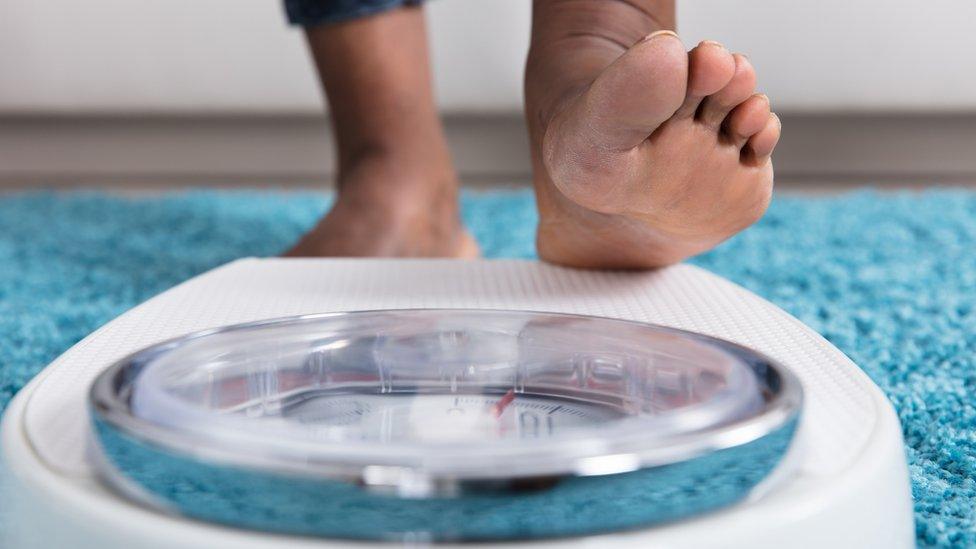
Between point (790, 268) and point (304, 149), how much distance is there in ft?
3.57

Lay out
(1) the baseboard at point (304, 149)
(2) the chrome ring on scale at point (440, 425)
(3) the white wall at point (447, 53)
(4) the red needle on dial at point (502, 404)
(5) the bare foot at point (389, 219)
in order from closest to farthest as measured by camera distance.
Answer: (2) the chrome ring on scale at point (440, 425)
(4) the red needle on dial at point (502, 404)
(5) the bare foot at point (389, 219)
(3) the white wall at point (447, 53)
(1) the baseboard at point (304, 149)

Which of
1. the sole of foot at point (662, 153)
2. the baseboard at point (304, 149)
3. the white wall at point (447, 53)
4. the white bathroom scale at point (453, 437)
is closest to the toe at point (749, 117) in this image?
the sole of foot at point (662, 153)

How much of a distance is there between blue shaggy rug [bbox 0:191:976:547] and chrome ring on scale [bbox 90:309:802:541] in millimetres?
182

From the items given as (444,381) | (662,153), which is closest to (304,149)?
(662,153)

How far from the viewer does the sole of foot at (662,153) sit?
604 millimetres

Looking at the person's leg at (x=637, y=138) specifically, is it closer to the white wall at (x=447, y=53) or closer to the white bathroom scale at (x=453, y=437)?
the white bathroom scale at (x=453, y=437)

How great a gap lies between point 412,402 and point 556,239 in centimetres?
32

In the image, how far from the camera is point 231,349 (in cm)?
52

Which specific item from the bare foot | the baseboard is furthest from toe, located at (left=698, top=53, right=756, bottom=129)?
the baseboard

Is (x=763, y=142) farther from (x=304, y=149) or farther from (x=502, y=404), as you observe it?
(x=304, y=149)

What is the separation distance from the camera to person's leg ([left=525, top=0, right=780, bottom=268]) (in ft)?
1.99

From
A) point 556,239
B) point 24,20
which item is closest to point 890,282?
point 556,239

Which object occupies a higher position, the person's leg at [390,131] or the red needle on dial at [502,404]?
the red needle on dial at [502,404]

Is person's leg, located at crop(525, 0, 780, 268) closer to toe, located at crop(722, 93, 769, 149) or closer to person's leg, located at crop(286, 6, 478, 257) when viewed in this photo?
toe, located at crop(722, 93, 769, 149)
